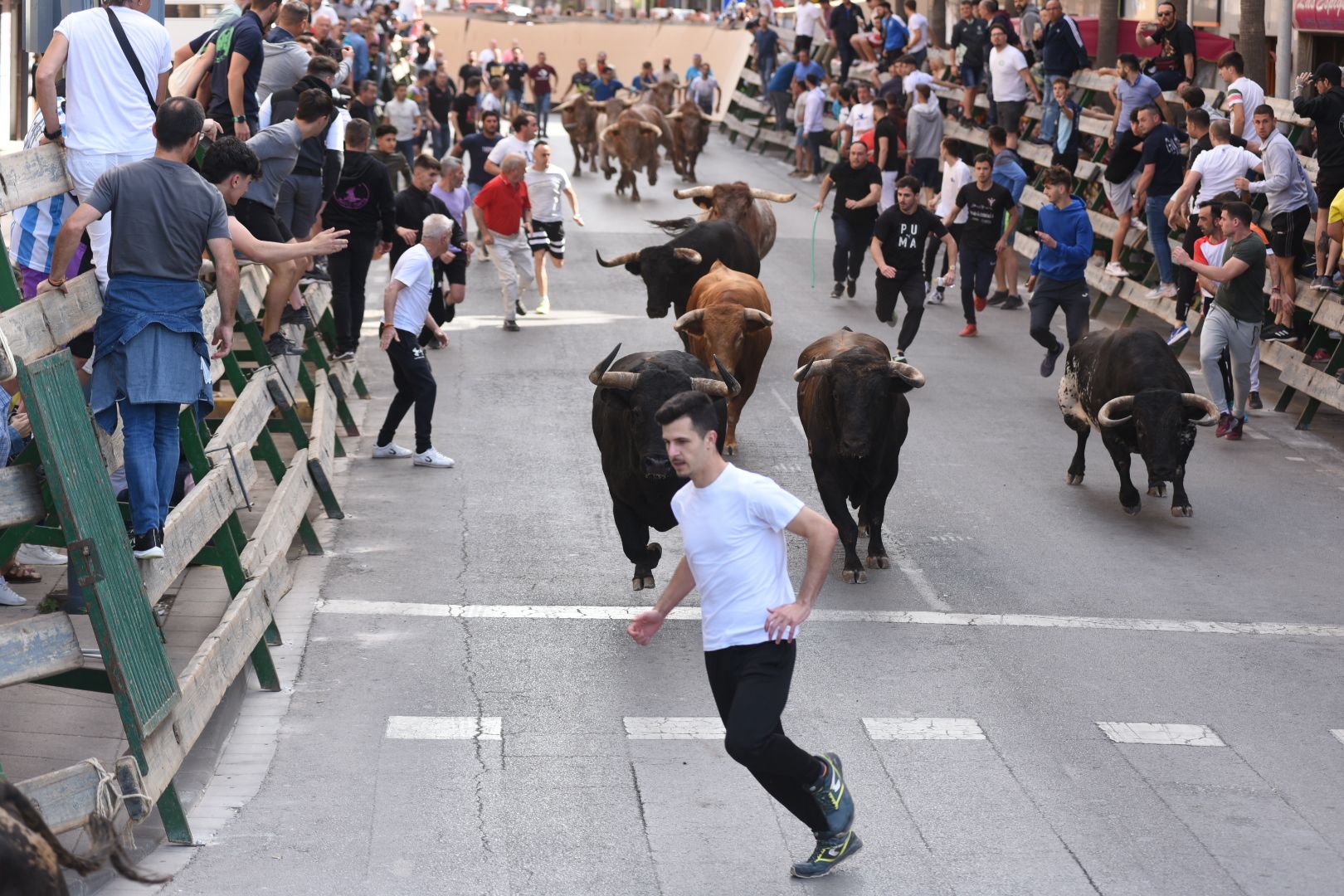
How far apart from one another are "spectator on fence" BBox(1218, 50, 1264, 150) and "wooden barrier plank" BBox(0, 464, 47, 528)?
45.4 ft

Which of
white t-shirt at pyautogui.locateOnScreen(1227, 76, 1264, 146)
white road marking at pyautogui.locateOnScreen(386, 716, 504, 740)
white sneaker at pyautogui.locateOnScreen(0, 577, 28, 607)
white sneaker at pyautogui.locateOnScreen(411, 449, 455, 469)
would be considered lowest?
white road marking at pyautogui.locateOnScreen(386, 716, 504, 740)

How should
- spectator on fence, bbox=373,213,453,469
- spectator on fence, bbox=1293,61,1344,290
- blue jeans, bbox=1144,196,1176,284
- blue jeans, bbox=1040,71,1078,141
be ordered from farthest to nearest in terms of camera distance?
blue jeans, bbox=1040,71,1078,141, blue jeans, bbox=1144,196,1176,284, spectator on fence, bbox=1293,61,1344,290, spectator on fence, bbox=373,213,453,469

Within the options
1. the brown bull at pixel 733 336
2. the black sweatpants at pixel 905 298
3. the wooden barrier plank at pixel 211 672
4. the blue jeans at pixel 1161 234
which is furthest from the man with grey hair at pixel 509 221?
the wooden barrier plank at pixel 211 672

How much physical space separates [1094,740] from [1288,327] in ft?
29.3

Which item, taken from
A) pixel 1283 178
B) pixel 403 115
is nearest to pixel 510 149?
pixel 403 115

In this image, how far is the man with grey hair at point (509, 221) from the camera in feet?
60.3

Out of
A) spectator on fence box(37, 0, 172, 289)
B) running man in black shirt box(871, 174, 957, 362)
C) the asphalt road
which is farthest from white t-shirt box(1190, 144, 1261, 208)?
spectator on fence box(37, 0, 172, 289)

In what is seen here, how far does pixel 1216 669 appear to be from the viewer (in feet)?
29.9

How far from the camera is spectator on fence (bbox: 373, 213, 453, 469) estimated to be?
13.0 meters

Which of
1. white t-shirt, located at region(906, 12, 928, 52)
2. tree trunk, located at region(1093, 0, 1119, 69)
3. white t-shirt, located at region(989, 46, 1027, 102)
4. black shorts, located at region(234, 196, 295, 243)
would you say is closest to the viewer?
black shorts, located at region(234, 196, 295, 243)

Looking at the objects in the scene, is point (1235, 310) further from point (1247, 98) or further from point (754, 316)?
point (1247, 98)

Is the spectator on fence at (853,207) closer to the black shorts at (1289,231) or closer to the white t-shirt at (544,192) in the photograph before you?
the white t-shirt at (544,192)

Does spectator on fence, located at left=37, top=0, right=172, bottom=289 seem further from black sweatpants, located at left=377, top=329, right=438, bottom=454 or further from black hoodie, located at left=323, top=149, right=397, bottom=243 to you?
black hoodie, located at left=323, top=149, right=397, bottom=243

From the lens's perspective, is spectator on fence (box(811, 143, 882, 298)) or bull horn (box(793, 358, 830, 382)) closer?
bull horn (box(793, 358, 830, 382))
